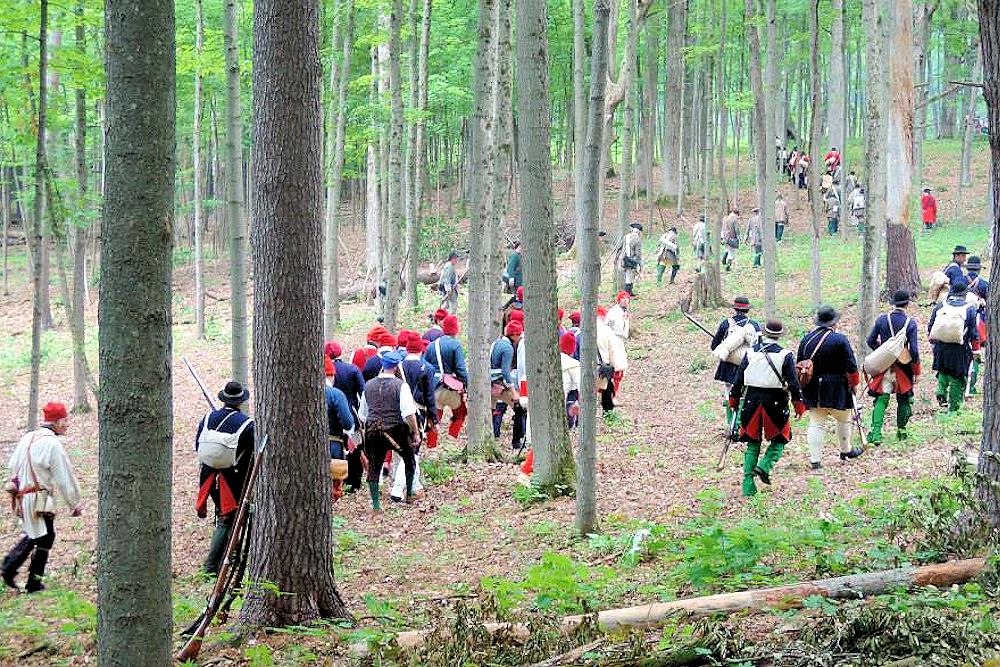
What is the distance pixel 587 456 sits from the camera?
8.25m

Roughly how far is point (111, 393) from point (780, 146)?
42.7 m

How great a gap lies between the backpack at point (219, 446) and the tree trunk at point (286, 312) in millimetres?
2240

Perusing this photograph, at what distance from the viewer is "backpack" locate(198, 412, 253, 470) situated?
8.70m

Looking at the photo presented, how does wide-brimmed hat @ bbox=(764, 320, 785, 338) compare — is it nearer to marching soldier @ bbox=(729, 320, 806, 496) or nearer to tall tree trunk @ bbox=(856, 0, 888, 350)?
marching soldier @ bbox=(729, 320, 806, 496)

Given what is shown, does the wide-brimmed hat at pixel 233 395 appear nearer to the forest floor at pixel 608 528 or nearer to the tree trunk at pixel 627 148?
the forest floor at pixel 608 528

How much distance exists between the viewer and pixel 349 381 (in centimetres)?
1260

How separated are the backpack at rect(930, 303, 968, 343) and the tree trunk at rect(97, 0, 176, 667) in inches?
453

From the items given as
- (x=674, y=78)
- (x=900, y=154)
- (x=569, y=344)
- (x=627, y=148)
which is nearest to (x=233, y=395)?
(x=569, y=344)

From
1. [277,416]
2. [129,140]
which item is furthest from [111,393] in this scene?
[277,416]

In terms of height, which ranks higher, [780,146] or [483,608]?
[780,146]

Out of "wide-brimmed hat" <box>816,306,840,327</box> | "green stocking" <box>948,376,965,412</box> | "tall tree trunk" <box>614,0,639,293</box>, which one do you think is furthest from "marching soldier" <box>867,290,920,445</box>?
"tall tree trunk" <box>614,0,639,293</box>

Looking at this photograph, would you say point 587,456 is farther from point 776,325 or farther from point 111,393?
point 111,393

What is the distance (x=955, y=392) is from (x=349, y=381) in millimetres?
8149

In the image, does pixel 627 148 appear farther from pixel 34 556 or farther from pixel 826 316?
pixel 34 556
